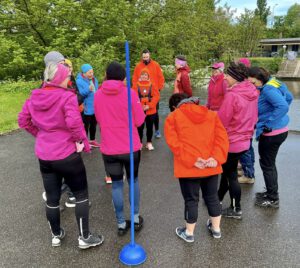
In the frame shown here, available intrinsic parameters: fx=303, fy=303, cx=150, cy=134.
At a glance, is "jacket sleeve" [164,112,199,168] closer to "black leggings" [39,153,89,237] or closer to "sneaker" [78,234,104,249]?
"black leggings" [39,153,89,237]

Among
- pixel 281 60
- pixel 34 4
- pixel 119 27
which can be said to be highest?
pixel 34 4

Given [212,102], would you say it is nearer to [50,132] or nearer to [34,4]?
[50,132]

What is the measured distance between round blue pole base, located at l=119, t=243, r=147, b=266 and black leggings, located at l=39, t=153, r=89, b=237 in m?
0.44

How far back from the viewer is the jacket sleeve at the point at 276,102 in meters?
3.51

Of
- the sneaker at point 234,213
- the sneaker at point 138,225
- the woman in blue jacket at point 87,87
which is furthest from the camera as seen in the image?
the woman in blue jacket at point 87,87

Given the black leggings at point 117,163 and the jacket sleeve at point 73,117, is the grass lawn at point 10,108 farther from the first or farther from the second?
the jacket sleeve at point 73,117

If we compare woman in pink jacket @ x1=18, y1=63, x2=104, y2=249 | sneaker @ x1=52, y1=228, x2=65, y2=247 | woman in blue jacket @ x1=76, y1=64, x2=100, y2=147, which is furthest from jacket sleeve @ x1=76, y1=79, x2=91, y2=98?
sneaker @ x1=52, y1=228, x2=65, y2=247

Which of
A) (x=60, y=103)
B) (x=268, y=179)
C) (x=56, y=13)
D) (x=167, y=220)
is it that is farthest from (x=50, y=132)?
(x=56, y=13)

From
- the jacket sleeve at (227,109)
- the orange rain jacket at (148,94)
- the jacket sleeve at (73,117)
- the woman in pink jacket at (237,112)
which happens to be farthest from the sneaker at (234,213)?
the orange rain jacket at (148,94)

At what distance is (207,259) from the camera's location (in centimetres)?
292

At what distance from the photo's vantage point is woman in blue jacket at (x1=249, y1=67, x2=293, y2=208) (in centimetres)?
355

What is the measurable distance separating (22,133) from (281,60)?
41772 mm

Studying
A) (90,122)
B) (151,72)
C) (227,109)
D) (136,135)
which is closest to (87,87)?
(90,122)

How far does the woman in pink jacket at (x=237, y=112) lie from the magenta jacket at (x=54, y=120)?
155cm
